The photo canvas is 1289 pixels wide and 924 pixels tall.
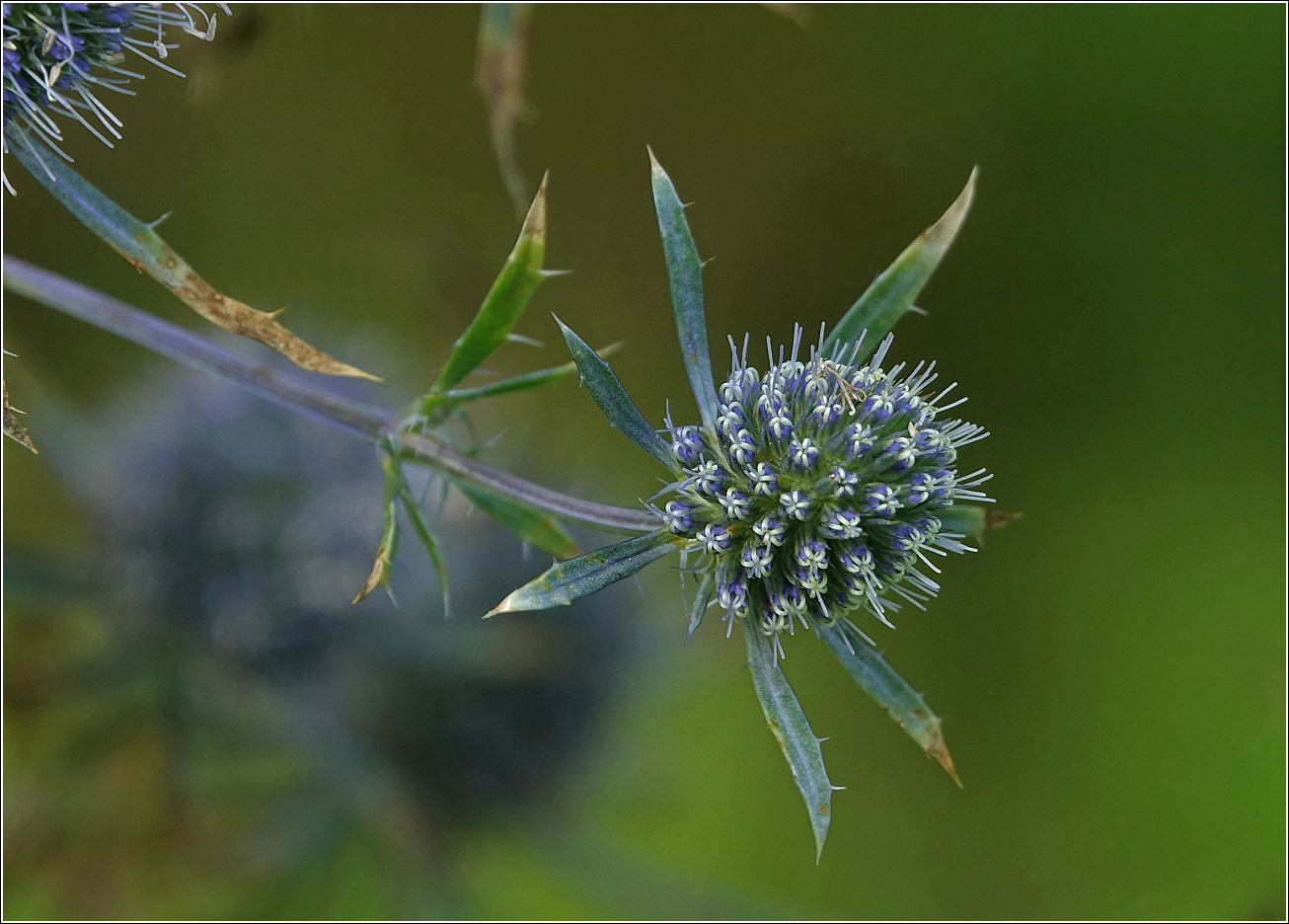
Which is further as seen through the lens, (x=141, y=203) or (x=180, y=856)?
(x=141, y=203)

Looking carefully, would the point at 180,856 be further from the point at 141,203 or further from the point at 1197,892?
the point at 1197,892

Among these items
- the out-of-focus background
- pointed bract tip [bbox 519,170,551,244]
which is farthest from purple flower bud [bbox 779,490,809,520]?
the out-of-focus background

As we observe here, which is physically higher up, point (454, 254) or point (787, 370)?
point (454, 254)

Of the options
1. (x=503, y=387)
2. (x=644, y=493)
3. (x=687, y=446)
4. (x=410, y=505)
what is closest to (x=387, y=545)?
(x=410, y=505)

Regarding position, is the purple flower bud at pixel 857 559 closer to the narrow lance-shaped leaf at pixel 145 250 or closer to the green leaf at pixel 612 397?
the green leaf at pixel 612 397

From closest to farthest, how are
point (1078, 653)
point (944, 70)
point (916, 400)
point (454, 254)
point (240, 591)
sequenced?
point (916, 400)
point (240, 591)
point (454, 254)
point (944, 70)
point (1078, 653)

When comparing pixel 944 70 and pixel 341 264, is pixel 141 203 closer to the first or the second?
pixel 341 264

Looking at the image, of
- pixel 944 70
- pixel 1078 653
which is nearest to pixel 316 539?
pixel 944 70

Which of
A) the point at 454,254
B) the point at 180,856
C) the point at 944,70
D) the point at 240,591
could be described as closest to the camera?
the point at 240,591

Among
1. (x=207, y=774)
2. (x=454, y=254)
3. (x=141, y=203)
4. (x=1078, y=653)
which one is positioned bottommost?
(x=1078, y=653)
